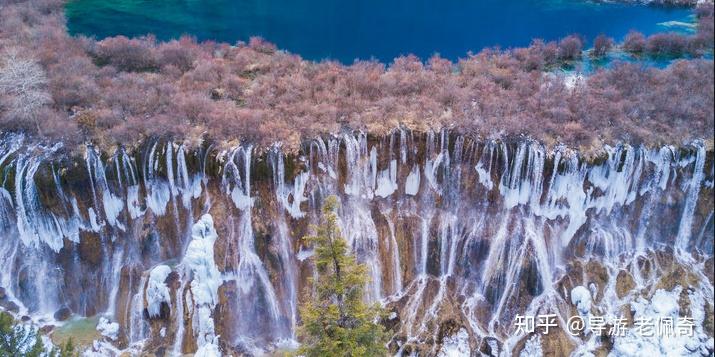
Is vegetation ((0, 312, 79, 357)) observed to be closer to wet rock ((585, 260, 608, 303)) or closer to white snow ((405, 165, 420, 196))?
white snow ((405, 165, 420, 196))

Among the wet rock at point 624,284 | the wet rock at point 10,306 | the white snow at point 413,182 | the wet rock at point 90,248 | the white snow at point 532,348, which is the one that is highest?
the white snow at point 413,182

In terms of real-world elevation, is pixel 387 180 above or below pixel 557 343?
above

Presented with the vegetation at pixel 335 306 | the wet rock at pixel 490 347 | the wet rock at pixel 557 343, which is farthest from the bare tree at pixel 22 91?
the wet rock at pixel 557 343

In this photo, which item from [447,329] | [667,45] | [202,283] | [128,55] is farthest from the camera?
[667,45]

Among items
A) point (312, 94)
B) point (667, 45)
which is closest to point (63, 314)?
point (312, 94)

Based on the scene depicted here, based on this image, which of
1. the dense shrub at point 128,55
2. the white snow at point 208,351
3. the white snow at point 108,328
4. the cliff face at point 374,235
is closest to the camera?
the white snow at point 208,351

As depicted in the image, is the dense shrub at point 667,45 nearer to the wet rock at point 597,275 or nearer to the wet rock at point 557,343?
the wet rock at point 597,275

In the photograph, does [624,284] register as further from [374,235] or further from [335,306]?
[335,306]

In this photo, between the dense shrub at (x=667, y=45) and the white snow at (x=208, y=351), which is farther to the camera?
the dense shrub at (x=667, y=45)
